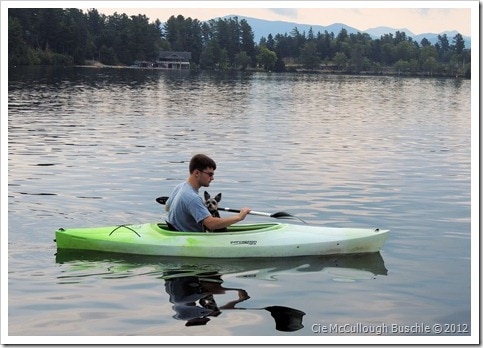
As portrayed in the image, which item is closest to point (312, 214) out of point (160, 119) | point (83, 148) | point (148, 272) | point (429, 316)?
point (148, 272)

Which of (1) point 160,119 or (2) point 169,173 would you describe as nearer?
(2) point 169,173

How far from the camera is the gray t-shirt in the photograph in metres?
12.4

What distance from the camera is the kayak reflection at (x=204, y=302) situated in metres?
10.1

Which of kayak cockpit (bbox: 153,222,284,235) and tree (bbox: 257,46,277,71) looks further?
tree (bbox: 257,46,277,71)

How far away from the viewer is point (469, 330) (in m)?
10.1

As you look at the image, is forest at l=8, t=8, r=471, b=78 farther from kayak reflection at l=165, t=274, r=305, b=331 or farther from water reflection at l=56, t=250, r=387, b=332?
kayak reflection at l=165, t=274, r=305, b=331

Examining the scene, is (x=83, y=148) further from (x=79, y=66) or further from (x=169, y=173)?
(x=79, y=66)

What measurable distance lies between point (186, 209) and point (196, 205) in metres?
0.30

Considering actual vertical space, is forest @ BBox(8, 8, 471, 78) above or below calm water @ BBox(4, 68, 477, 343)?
→ above

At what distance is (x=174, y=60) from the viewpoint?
607 feet

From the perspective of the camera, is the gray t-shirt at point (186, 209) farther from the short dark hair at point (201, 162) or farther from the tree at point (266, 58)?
the tree at point (266, 58)

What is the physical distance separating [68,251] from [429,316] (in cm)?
602

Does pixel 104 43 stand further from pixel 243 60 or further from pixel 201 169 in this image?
pixel 201 169

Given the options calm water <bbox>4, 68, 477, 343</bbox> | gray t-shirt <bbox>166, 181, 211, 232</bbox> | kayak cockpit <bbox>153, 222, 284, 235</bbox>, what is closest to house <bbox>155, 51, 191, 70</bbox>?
calm water <bbox>4, 68, 477, 343</bbox>
